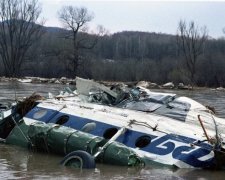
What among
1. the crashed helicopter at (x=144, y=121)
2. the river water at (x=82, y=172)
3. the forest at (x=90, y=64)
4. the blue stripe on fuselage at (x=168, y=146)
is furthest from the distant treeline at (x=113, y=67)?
the river water at (x=82, y=172)

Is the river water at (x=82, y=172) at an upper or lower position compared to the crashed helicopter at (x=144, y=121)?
lower

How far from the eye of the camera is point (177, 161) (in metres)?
9.16

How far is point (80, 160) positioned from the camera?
912 centimetres

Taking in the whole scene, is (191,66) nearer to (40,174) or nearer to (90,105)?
(90,105)

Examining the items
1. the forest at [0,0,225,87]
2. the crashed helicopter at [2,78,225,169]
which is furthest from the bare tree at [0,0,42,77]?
the crashed helicopter at [2,78,225,169]

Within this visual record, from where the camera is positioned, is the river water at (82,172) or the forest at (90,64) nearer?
the river water at (82,172)

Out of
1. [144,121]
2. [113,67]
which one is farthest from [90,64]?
[144,121]

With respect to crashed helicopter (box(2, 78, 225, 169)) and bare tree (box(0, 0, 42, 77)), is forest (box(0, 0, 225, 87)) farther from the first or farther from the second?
crashed helicopter (box(2, 78, 225, 169))

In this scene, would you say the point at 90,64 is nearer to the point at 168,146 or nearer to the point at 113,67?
the point at 113,67

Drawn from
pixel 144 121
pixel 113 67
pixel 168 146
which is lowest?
pixel 113 67

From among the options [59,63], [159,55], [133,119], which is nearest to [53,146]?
[133,119]

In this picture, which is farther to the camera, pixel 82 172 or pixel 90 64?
pixel 90 64

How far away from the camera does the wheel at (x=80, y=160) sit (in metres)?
9.04

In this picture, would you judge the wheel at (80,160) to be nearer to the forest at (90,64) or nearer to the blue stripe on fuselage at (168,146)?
the blue stripe on fuselage at (168,146)
